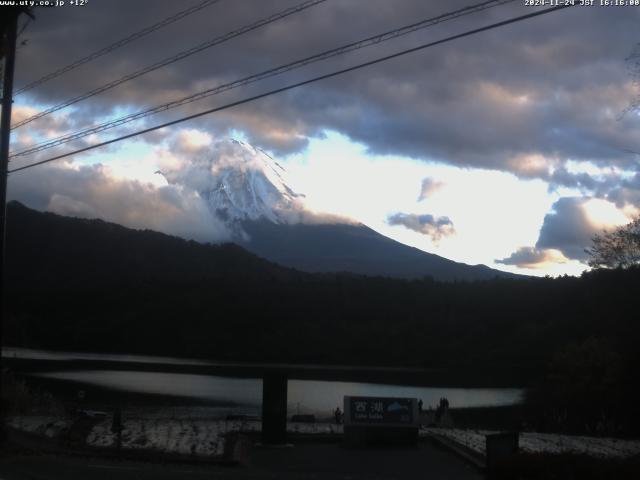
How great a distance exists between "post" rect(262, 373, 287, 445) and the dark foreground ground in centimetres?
47

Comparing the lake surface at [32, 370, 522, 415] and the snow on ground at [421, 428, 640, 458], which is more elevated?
the snow on ground at [421, 428, 640, 458]

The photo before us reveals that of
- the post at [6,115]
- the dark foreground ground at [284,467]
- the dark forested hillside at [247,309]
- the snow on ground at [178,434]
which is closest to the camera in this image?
the dark foreground ground at [284,467]

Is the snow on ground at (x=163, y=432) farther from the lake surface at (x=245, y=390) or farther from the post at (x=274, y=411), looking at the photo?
the lake surface at (x=245, y=390)

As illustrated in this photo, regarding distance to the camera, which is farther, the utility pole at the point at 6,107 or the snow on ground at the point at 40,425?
the snow on ground at the point at 40,425

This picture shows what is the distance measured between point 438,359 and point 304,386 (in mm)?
45383

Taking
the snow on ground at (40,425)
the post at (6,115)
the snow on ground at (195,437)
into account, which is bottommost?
the snow on ground at (195,437)

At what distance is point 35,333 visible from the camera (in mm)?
141500

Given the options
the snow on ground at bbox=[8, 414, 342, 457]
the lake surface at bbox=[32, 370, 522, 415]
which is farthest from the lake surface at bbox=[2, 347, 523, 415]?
the snow on ground at bbox=[8, 414, 342, 457]

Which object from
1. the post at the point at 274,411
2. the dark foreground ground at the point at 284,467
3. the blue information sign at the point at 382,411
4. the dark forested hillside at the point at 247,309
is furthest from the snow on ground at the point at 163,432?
the dark forested hillside at the point at 247,309

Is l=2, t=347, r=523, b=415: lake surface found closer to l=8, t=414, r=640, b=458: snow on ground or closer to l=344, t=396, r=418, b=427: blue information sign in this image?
l=8, t=414, r=640, b=458: snow on ground

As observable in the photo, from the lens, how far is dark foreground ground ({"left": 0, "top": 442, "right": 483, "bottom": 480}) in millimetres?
14156

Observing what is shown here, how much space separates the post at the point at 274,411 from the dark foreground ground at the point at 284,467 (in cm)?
47

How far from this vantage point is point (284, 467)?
16359mm

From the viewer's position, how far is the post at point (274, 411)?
747 inches
